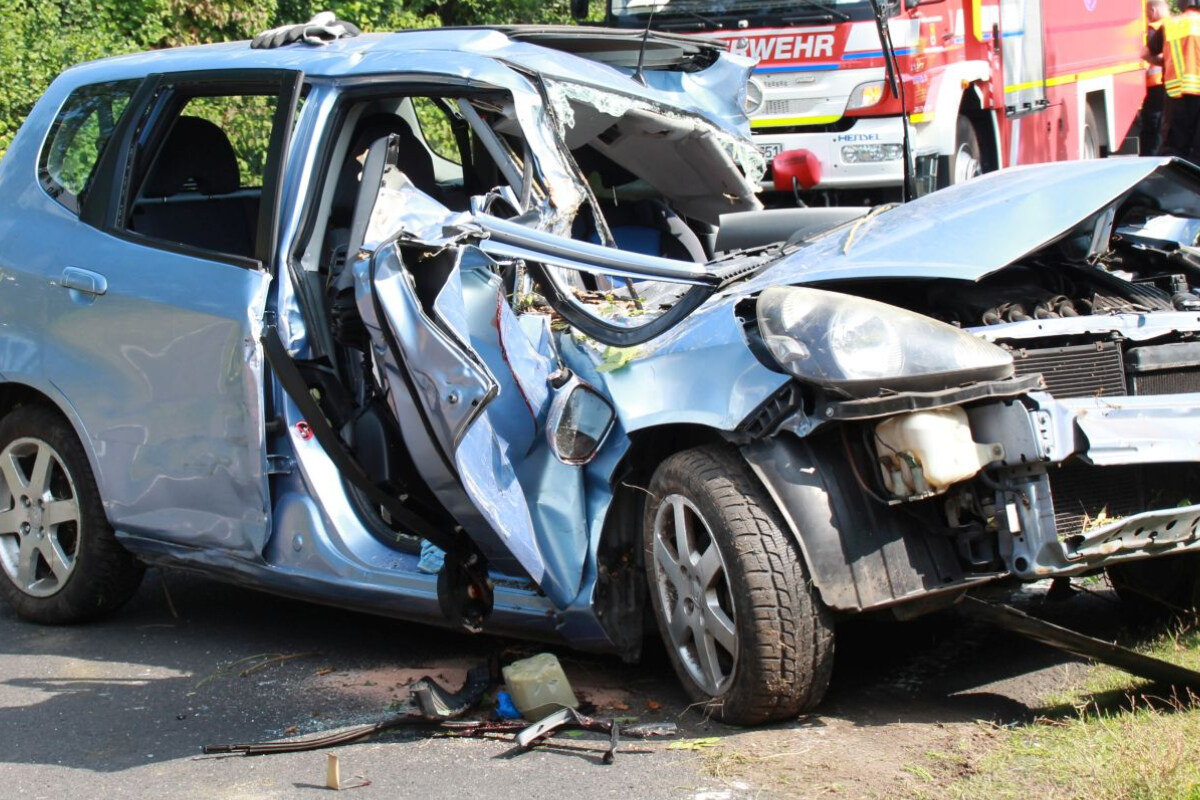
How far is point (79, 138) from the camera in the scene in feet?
19.0

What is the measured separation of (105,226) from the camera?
5.50 m

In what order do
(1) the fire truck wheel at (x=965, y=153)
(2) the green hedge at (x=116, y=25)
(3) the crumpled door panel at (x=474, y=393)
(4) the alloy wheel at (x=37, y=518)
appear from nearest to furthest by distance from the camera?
(3) the crumpled door panel at (x=474, y=393) → (4) the alloy wheel at (x=37, y=518) → (1) the fire truck wheel at (x=965, y=153) → (2) the green hedge at (x=116, y=25)

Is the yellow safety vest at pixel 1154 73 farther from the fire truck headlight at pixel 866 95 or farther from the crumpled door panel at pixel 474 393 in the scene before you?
the crumpled door panel at pixel 474 393

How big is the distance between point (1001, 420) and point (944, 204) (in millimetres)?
1033

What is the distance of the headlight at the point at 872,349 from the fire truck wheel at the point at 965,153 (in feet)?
25.2

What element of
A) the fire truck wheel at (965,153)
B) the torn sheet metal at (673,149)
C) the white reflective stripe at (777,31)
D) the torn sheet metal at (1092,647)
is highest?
the white reflective stripe at (777,31)

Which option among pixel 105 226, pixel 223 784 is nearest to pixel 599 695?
pixel 223 784

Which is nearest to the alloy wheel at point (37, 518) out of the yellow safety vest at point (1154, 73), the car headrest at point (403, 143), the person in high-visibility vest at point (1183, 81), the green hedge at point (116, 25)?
the car headrest at point (403, 143)

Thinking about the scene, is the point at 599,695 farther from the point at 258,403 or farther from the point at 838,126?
the point at 838,126

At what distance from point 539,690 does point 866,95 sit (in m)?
7.24

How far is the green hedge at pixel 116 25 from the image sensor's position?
13539 mm

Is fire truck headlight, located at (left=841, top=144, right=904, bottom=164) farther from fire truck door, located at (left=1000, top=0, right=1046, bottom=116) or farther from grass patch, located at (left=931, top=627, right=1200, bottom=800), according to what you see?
grass patch, located at (left=931, top=627, right=1200, bottom=800)

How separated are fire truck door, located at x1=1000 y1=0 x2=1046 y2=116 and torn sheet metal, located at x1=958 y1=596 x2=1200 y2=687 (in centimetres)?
892

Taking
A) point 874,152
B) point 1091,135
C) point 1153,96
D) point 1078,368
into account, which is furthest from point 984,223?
point 1153,96
